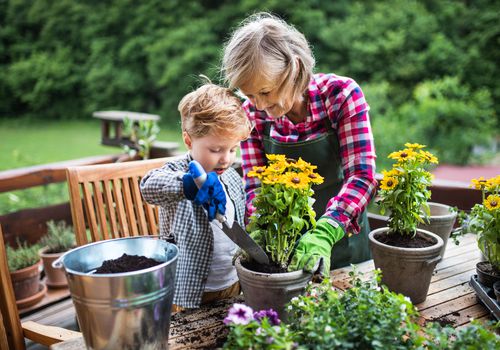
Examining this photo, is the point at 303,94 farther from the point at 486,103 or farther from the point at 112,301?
the point at 486,103

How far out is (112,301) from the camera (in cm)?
84

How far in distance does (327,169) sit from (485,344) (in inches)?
34.1

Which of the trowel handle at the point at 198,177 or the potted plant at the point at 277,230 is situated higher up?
the trowel handle at the point at 198,177

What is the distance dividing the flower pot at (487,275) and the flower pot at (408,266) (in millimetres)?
138

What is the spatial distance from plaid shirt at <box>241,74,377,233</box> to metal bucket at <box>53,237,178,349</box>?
0.58 meters

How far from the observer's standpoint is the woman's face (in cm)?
132

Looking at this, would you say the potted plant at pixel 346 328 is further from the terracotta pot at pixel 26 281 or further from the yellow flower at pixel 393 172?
the terracotta pot at pixel 26 281

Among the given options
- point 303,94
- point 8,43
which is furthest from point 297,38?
point 8,43

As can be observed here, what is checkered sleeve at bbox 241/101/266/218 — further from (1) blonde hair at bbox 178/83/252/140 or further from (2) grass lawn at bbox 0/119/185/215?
(2) grass lawn at bbox 0/119/185/215

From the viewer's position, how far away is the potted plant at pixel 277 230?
99 cm

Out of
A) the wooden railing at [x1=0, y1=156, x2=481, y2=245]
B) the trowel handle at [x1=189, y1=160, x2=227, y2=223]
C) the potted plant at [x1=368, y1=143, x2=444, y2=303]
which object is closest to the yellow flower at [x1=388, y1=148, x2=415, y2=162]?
the potted plant at [x1=368, y1=143, x2=444, y2=303]

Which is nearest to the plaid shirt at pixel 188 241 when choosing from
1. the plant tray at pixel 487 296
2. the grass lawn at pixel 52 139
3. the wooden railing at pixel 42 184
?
→ the plant tray at pixel 487 296

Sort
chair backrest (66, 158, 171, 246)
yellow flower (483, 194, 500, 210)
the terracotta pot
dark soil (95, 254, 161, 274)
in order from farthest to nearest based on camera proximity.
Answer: the terracotta pot, chair backrest (66, 158, 171, 246), yellow flower (483, 194, 500, 210), dark soil (95, 254, 161, 274)

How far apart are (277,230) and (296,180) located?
0.46 feet
